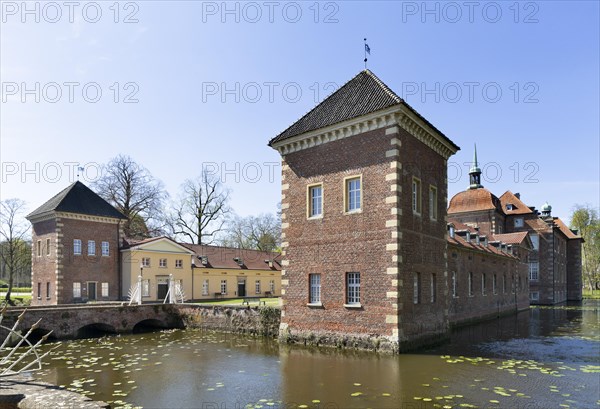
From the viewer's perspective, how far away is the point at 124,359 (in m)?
16.5

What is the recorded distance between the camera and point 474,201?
162 feet

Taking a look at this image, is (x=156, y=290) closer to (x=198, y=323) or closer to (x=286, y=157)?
(x=198, y=323)

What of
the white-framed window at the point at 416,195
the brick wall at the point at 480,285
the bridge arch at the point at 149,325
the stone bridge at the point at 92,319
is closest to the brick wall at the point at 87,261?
the stone bridge at the point at 92,319

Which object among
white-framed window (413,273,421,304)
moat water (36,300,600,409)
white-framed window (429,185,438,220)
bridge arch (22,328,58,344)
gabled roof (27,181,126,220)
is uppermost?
gabled roof (27,181,126,220)

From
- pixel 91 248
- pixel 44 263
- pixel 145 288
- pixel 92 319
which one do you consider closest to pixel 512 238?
pixel 145 288

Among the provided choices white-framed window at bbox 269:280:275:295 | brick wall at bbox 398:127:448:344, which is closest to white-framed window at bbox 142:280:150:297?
white-framed window at bbox 269:280:275:295

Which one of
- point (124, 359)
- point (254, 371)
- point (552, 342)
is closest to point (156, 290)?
point (124, 359)

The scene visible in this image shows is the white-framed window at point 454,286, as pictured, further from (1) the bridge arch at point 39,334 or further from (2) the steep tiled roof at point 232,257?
(2) the steep tiled roof at point 232,257

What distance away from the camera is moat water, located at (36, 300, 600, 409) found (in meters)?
10.7

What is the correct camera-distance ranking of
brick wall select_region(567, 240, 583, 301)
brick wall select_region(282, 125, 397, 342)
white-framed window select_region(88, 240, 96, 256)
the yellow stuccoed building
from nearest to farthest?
1. brick wall select_region(282, 125, 397, 342)
2. white-framed window select_region(88, 240, 96, 256)
3. the yellow stuccoed building
4. brick wall select_region(567, 240, 583, 301)

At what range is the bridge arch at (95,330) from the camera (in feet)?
77.8

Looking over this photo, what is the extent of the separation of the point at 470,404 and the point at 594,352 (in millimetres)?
10265

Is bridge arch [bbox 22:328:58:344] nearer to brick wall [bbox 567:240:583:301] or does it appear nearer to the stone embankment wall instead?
the stone embankment wall

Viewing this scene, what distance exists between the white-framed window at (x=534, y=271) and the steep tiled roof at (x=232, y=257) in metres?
27.2
